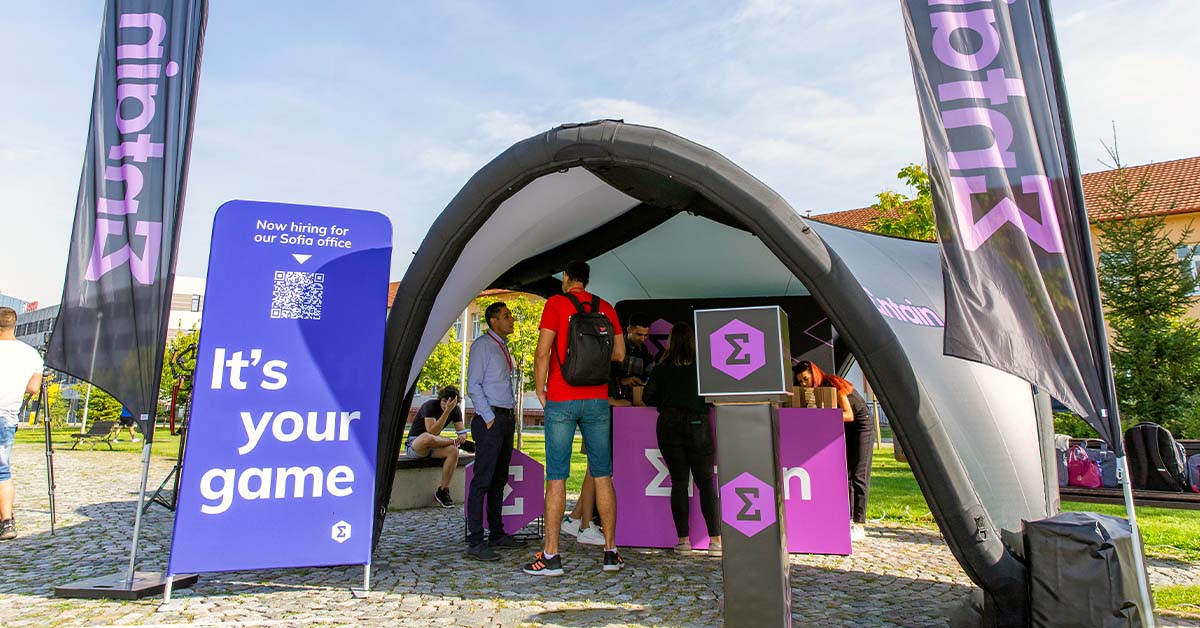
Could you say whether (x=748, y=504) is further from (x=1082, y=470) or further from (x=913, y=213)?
(x=913, y=213)

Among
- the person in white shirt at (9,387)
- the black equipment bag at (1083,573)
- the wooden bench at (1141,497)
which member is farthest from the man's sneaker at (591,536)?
the person in white shirt at (9,387)

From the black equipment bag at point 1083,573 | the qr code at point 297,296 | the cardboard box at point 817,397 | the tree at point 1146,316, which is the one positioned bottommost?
the black equipment bag at point 1083,573

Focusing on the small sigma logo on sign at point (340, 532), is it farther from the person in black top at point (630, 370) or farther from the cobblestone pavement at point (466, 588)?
the person in black top at point (630, 370)

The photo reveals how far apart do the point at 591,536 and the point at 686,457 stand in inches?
46.0

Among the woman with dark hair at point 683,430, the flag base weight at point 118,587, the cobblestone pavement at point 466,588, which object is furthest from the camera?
the woman with dark hair at point 683,430

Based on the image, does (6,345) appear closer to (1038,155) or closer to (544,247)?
(544,247)

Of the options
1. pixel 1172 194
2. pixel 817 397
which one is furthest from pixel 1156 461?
pixel 1172 194

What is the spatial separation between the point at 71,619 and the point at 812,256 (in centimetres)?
432

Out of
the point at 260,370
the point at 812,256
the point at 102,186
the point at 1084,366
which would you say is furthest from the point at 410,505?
the point at 1084,366

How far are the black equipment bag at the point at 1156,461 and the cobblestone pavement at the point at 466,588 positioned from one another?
2428 mm

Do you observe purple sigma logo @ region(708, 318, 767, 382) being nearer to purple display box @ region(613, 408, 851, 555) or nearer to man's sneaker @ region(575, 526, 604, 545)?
purple display box @ region(613, 408, 851, 555)

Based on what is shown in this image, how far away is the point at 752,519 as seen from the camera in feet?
10.6

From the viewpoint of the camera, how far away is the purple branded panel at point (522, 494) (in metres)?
6.04

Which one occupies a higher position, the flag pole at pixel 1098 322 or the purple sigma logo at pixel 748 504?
the flag pole at pixel 1098 322
